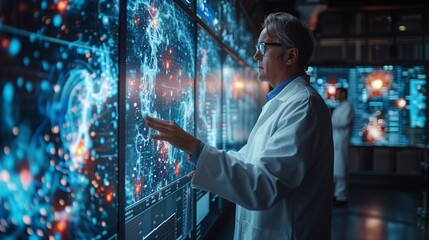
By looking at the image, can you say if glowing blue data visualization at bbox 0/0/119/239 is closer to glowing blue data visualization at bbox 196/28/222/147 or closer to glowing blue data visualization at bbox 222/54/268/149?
glowing blue data visualization at bbox 196/28/222/147

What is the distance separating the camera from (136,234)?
1.71 m

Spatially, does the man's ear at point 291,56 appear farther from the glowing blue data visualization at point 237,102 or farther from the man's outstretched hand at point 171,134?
the glowing blue data visualization at point 237,102

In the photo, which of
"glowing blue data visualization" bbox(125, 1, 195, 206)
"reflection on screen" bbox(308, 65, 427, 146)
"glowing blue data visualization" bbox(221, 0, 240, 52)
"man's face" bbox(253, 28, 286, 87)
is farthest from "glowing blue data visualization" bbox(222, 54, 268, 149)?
"reflection on screen" bbox(308, 65, 427, 146)

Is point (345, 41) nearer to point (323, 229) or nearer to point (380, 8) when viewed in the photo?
point (380, 8)

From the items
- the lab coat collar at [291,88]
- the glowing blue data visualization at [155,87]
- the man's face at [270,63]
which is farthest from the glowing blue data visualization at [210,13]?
the lab coat collar at [291,88]

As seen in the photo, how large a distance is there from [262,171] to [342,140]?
4437mm

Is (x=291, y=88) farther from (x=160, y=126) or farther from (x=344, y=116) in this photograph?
(x=344, y=116)

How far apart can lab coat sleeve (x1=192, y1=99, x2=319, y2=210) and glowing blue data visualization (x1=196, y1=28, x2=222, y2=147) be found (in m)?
1.37

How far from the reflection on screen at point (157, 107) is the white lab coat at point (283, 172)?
44cm

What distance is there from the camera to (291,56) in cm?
155

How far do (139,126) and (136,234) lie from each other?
0.46m

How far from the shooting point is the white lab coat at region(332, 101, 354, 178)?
536 centimetres

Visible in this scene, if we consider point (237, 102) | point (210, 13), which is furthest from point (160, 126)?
point (237, 102)

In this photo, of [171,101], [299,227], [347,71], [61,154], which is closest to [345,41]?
[347,71]
